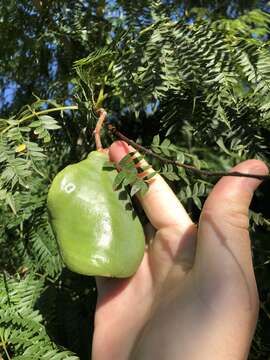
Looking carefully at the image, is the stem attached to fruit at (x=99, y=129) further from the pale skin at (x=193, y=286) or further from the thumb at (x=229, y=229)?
the thumb at (x=229, y=229)

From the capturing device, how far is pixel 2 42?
6.20 ft

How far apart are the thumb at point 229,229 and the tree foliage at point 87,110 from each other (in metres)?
0.19

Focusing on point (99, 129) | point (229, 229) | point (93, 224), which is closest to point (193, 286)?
point (229, 229)

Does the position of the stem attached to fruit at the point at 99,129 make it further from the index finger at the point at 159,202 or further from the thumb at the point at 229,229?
the thumb at the point at 229,229

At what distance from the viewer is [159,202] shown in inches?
51.7

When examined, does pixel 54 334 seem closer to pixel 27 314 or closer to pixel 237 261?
pixel 27 314

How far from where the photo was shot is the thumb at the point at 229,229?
1.12m

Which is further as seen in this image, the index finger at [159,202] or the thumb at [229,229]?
the index finger at [159,202]

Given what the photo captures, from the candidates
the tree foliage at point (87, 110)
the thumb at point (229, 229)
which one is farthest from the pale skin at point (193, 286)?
the tree foliage at point (87, 110)

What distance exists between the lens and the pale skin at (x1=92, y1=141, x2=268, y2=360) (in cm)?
111

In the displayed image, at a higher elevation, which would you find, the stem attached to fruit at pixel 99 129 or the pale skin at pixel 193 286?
the stem attached to fruit at pixel 99 129

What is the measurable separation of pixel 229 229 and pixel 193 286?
0.49 feet

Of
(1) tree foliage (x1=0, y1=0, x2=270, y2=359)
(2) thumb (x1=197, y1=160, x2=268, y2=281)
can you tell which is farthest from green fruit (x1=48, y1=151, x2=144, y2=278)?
(2) thumb (x1=197, y1=160, x2=268, y2=281)

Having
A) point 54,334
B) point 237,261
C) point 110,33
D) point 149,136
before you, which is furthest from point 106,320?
point 110,33
